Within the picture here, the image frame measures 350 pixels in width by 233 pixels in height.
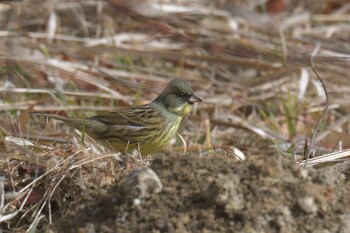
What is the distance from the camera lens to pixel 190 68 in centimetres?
817

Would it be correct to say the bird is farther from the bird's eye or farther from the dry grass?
the dry grass

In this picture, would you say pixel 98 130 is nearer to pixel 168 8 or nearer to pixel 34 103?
pixel 34 103

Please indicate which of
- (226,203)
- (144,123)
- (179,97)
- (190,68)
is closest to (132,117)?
(144,123)

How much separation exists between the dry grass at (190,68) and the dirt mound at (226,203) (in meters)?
0.82

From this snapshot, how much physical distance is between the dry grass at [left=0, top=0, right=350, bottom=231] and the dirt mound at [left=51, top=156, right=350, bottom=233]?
0.82m

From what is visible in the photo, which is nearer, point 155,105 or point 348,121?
point 155,105

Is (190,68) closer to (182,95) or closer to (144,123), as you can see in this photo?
(182,95)

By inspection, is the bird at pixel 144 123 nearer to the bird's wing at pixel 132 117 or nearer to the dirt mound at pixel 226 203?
the bird's wing at pixel 132 117

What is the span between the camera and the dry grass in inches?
244

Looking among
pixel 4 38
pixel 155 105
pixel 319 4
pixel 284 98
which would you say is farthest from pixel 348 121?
pixel 319 4

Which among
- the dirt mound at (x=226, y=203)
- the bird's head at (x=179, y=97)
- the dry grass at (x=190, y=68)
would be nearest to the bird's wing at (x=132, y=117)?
the bird's head at (x=179, y=97)

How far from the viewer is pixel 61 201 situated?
146 inches

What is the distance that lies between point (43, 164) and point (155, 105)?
1.97 metres

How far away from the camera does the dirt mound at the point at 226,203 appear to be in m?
3.32
